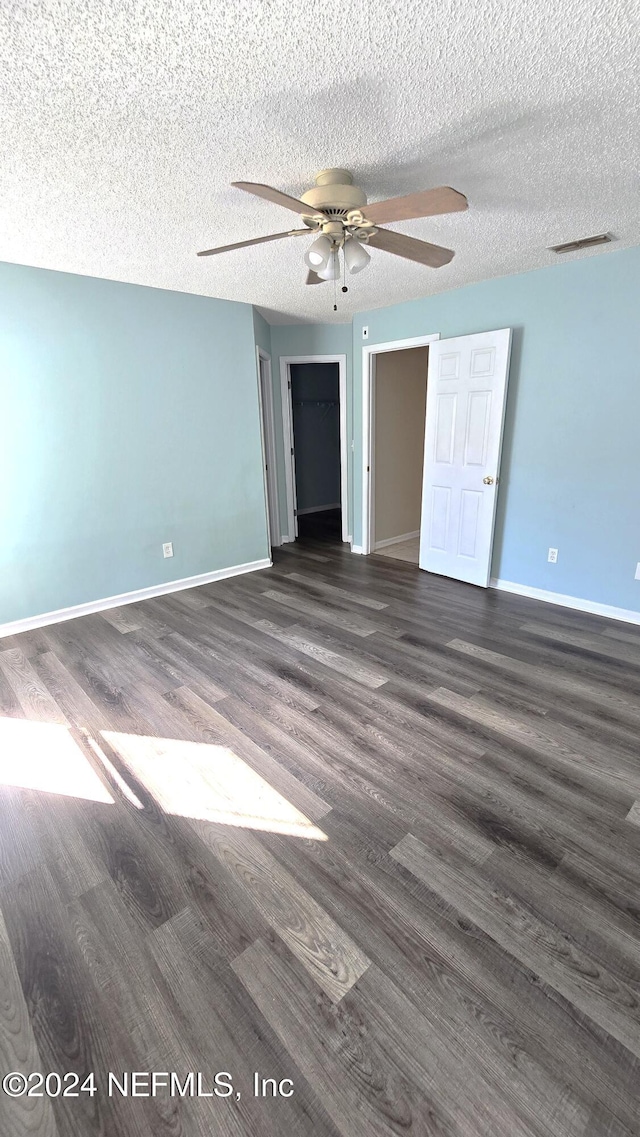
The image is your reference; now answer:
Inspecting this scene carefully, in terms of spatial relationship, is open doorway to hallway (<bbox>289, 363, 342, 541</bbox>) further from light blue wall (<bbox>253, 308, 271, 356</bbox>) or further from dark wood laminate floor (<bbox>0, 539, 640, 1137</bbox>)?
dark wood laminate floor (<bbox>0, 539, 640, 1137</bbox>)

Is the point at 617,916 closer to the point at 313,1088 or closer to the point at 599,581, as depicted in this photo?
the point at 313,1088

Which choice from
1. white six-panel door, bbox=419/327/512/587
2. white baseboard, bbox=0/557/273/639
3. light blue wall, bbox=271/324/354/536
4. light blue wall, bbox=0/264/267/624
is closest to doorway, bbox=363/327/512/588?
white six-panel door, bbox=419/327/512/587

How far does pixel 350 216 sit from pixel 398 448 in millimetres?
3440

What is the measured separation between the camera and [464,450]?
3988 mm

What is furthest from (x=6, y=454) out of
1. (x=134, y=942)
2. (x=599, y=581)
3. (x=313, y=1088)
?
(x=599, y=581)

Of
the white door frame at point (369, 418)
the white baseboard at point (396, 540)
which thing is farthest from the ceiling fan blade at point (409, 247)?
the white baseboard at point (396, 540)

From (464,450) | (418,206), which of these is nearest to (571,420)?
(464,450)

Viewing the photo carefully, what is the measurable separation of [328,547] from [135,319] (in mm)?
2996

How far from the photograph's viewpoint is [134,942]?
134cm

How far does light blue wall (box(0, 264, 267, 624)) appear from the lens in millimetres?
3168

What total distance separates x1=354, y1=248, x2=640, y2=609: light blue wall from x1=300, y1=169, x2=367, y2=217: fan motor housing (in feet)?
6.77

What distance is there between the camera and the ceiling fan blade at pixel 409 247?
6.70ft

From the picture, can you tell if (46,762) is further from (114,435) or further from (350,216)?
(350,216)

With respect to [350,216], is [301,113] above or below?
above
